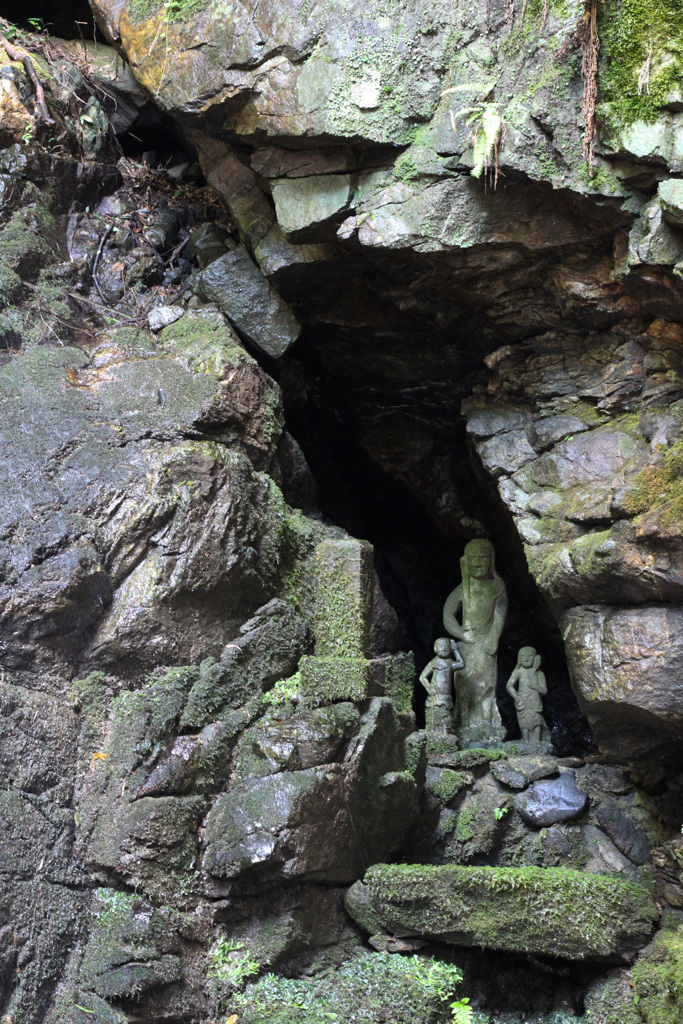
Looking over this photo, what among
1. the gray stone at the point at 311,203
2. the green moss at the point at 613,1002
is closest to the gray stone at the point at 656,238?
the gray stone at the point at 311,203

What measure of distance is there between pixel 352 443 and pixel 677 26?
5528 millimetres

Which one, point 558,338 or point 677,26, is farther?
point 558,338

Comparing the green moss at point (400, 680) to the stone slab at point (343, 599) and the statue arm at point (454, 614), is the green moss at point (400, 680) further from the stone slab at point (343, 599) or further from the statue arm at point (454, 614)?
the statue arm at point (454, 614)

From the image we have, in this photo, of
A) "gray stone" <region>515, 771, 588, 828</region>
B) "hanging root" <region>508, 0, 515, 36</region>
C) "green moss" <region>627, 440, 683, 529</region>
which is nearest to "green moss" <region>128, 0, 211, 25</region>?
"hanging root" <region>508, 0, 515, 36</region>

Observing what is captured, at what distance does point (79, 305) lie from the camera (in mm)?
7699

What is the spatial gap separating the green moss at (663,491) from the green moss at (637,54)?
2.54 metres

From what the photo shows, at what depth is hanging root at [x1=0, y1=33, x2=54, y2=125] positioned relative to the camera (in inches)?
305

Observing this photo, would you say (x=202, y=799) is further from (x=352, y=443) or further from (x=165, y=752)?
(x=352, y=443)

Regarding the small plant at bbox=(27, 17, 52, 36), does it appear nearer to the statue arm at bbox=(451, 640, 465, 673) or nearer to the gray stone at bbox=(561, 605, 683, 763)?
the statue arm at bbox=(451, 640, 465, 673)

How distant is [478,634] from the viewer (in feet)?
28.7

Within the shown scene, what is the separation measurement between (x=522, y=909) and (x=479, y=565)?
4316mm

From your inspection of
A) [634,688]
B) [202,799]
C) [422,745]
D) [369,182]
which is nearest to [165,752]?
[202,799]

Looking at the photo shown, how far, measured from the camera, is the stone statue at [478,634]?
8.32 m

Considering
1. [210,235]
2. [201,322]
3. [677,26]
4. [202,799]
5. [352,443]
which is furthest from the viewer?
[352,443]
